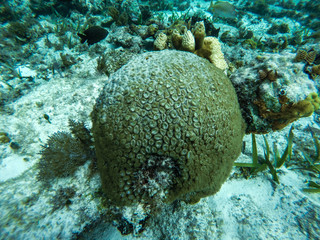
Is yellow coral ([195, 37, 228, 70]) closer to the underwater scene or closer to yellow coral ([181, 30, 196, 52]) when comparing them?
the underwater scene

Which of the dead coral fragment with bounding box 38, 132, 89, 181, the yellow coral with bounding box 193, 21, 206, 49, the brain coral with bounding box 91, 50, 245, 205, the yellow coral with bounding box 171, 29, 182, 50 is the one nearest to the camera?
the brain coral with bounding box 91, 50, 245, 205

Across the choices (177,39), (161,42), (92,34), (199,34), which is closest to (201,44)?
(199,34)

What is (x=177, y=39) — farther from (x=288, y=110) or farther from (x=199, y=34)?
(x=288, y=110)

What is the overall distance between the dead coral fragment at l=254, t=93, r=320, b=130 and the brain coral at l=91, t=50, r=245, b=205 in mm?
859

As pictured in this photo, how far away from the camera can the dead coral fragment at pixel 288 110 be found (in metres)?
2.32

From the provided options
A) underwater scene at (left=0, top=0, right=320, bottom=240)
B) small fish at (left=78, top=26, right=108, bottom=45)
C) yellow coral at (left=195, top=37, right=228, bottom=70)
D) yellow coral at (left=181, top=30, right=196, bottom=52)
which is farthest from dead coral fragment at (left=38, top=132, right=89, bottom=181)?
yellow coral at (left=195, top=37, right=228, bottom=70)

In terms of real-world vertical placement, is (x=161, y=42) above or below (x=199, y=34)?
above

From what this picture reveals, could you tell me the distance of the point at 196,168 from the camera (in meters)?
2.01

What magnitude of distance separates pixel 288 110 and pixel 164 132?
7.47ft

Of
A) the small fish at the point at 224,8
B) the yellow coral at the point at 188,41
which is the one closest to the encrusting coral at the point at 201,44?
the yellow coral at the point at 188,41

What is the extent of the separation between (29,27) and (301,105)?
33.6 ft

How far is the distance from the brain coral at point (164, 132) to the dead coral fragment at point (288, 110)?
2.82ft

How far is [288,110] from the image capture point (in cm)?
248

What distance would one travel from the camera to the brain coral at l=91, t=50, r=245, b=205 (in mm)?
1945
